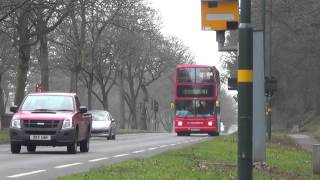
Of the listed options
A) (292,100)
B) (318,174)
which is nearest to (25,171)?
(318,174)

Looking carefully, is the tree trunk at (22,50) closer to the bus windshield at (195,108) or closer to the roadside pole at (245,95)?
the bus windshield at (195,108)

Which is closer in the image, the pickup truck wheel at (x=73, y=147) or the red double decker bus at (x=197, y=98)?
the pickup truck wheel at (x=73, y=147)

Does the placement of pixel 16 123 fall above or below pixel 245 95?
below

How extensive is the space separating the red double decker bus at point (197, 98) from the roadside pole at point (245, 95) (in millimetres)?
35953

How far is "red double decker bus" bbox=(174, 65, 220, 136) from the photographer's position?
4556cm

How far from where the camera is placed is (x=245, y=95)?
9.06 m

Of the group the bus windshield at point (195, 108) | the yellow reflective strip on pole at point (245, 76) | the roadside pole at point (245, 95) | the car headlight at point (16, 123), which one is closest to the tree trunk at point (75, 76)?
the bus windshield at point (195, 108)

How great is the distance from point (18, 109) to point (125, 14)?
28.4 metres

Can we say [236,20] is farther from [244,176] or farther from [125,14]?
[125,14]

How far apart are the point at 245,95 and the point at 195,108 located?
1497 inches

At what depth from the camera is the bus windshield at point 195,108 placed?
154ft

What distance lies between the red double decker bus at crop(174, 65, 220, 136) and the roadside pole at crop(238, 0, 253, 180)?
35953 mm

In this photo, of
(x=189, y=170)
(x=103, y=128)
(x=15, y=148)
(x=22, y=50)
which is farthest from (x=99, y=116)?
(x=189, y=170)

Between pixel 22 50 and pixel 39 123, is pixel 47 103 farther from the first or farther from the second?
pixel 22 50
